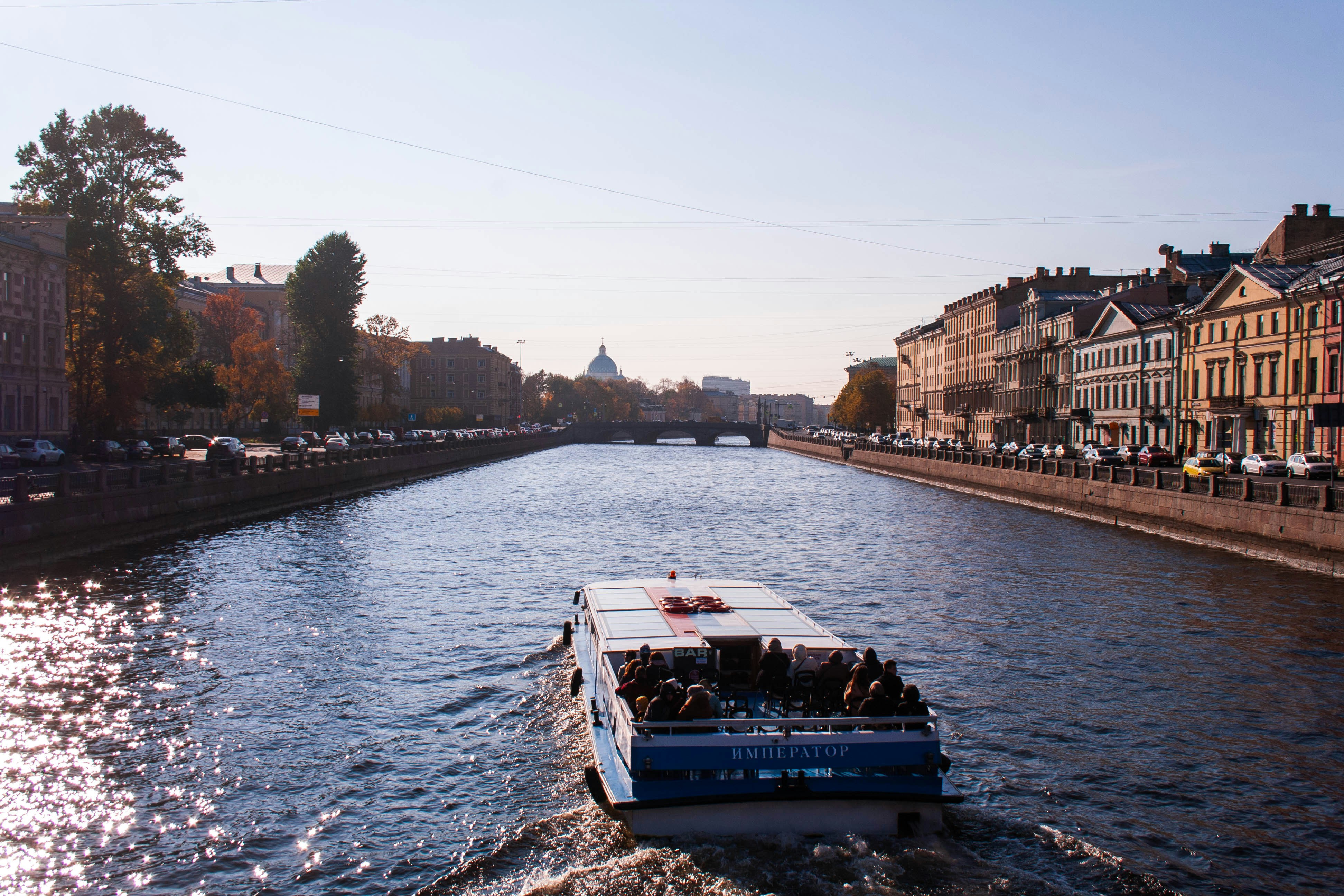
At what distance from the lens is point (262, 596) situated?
91.1ft

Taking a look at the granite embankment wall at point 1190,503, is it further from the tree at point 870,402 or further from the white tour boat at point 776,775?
the tree at point 870,402

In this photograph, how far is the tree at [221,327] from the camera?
103562mm

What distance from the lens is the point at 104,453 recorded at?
5759cm

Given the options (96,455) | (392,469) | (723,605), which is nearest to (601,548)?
(723,605)

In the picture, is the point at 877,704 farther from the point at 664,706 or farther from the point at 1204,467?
the point at 1204,467

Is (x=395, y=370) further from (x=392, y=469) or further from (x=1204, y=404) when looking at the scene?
(x=1204, y=404)

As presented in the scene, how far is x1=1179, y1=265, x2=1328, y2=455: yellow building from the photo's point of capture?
2095 inches

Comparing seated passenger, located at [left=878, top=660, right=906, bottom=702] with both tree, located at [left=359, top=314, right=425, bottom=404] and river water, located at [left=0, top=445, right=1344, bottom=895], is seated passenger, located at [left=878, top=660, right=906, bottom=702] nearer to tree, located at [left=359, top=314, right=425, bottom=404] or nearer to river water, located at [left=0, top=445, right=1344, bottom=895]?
river water, located at [left=0, top=445, right=1344, bottom=895]

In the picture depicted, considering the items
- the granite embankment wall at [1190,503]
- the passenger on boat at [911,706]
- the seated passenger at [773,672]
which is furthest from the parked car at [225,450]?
the passenger on boat at [911,706]

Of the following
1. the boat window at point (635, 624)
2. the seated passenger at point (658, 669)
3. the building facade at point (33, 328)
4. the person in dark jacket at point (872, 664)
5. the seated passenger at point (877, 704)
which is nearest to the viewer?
the seated passenger at point (877, 704)

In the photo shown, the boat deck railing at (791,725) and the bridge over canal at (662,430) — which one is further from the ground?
the bridge over canal at (662,430)

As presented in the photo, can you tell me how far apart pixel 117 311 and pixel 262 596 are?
37644mm

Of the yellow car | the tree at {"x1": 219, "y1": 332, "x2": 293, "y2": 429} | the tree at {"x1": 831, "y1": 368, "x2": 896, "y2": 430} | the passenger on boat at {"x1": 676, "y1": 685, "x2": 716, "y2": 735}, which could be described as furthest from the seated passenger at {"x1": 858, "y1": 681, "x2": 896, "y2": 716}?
the tree at {"x1": 831, "y1": 368, "x2": 896, "y2": 430}

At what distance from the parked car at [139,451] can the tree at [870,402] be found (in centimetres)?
11499
